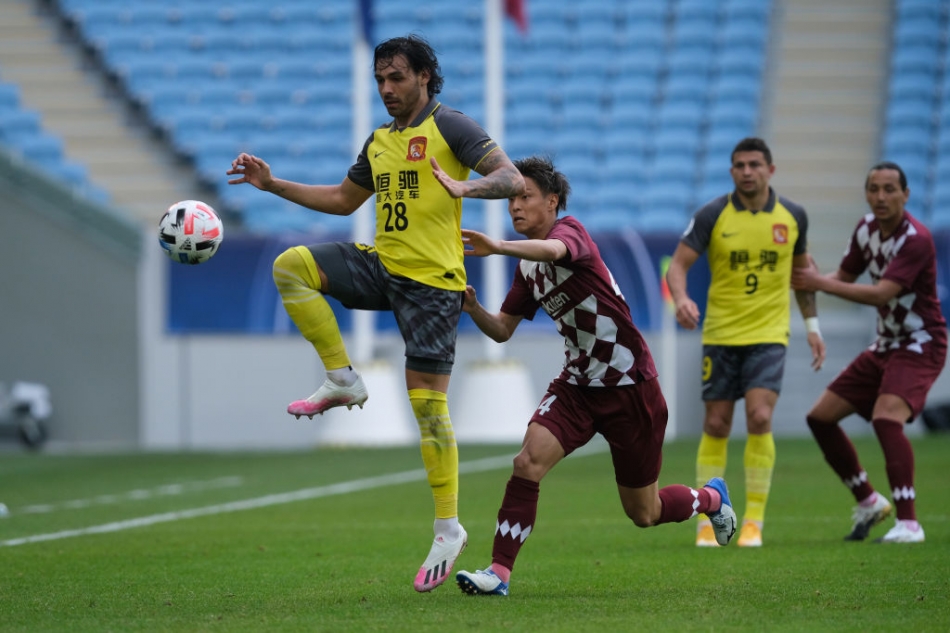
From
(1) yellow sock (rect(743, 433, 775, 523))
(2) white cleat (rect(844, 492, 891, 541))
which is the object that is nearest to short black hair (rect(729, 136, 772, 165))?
(1) yellow sock (rect(743, 433, 775, 523))

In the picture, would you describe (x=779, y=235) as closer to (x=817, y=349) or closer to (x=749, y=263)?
(x=749, y=263)

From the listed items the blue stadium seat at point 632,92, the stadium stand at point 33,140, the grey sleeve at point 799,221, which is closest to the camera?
the grey sleeve at point 799,221

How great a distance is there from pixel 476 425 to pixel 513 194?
494 inches

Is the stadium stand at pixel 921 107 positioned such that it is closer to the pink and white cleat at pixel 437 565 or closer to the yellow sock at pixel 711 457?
the yellow sock at pixel 711 457

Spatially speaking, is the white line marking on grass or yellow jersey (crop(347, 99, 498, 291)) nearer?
yellow jersey (crop(347, 99, 498, 291))

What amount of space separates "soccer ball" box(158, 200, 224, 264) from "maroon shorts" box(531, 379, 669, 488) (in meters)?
1.61

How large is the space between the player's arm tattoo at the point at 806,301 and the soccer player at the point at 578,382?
2.42m

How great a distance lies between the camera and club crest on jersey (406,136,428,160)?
5.77 m

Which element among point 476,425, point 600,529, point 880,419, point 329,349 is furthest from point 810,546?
point 476,425

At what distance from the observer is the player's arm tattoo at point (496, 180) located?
5420 millimetres

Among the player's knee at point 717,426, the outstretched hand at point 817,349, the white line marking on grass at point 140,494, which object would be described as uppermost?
the outstretched hand at point 817,349

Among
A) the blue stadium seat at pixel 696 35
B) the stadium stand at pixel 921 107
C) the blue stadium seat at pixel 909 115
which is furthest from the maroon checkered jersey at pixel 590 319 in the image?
the blue stadium seat at pixel 696 35

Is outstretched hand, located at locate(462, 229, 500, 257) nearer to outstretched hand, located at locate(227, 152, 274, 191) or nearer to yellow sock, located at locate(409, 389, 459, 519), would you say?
yellow sock, located at locate(409, 389, 459, 519)

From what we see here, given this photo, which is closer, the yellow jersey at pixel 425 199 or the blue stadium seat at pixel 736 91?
the yellow jersey at pixel 425 199
